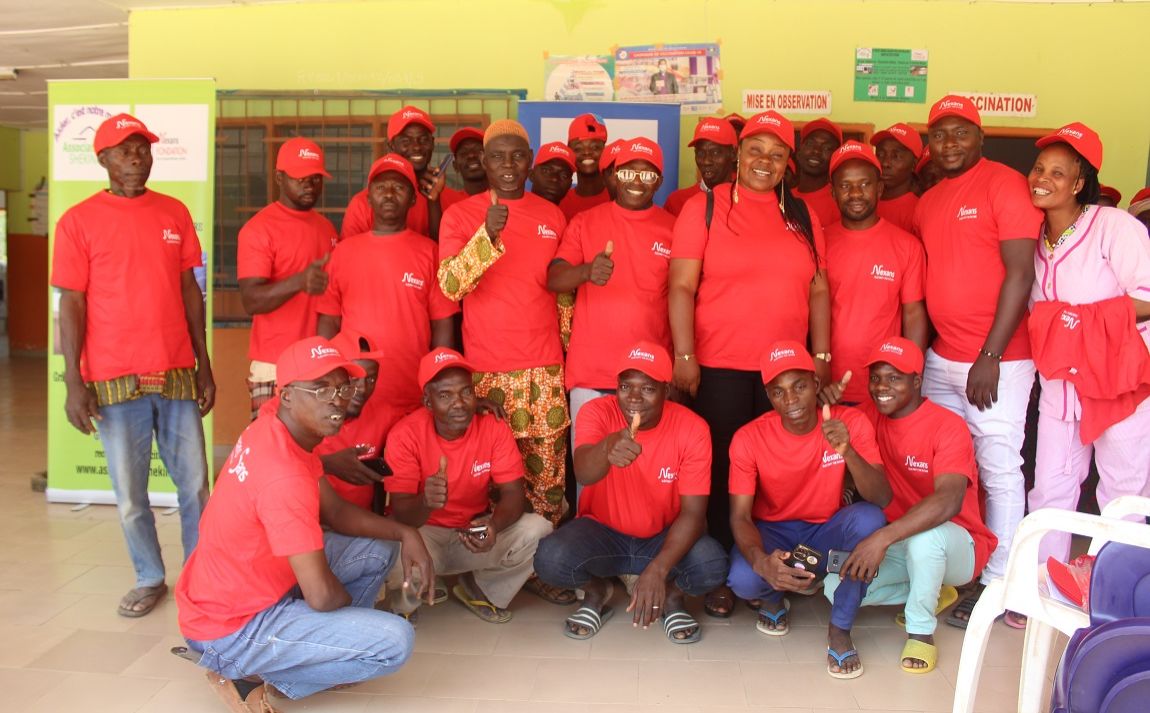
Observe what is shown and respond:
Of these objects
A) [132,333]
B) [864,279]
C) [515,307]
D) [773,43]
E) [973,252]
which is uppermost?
[773,43]

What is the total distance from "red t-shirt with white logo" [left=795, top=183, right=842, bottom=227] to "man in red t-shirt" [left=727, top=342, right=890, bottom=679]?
988 mm

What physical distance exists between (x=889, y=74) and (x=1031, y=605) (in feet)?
13.5

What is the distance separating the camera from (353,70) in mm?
5570

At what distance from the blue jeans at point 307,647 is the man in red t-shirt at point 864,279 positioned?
189 centimetres

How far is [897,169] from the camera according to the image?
399 centimetres

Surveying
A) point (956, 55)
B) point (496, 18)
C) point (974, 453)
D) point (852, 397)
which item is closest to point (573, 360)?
point (852, 397)

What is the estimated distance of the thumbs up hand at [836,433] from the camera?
3002 mm

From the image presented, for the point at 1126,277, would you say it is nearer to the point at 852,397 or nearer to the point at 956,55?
the point at 852,397

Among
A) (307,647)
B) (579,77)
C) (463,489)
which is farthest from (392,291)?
(579,77)

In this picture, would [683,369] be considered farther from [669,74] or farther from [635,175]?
[669,74]

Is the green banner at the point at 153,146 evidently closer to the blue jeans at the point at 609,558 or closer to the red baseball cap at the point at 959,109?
the blue jeans at the point at 609,558

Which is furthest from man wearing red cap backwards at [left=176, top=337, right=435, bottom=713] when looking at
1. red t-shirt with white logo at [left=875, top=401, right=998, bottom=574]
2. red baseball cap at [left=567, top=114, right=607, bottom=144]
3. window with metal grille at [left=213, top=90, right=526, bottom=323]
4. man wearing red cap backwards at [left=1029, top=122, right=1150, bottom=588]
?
window with metal grille at [left=213, top=90, right=526, bottom=323]

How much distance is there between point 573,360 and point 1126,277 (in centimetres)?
199

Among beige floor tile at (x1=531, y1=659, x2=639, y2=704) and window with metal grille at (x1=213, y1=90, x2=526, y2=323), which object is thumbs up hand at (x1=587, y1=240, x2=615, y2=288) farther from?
window with metal grille at (x1=213, y1=90, x2=526, y2=323)
